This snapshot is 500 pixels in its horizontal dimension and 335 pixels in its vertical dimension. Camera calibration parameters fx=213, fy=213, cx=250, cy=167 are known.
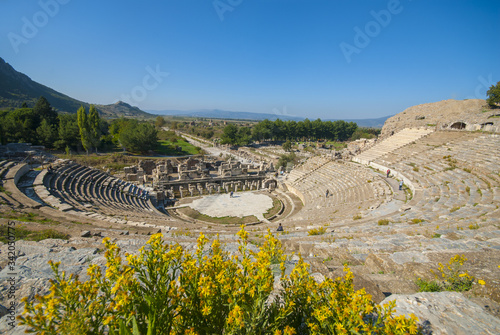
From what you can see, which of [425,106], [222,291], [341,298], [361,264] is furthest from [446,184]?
[425,106]

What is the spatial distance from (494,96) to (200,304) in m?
48.1

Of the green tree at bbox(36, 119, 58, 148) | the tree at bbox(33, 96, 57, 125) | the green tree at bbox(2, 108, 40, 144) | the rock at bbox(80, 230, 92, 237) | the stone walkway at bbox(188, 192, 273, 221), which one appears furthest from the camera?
the tree at bbox(33, 96, 57, 125)

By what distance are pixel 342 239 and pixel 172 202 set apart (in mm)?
18494

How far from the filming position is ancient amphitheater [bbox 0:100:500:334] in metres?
3.81

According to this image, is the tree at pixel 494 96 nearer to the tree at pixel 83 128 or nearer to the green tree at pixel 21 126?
the tree at pixel 83 128

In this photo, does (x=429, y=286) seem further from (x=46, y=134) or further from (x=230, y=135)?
(x=230, y=135)

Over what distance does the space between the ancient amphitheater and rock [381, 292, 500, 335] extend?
0.06 ft

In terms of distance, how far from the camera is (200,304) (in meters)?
2.18

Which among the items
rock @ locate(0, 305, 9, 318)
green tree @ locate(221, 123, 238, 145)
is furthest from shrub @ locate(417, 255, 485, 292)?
green tree @ locate(221, 123, 238, 145)

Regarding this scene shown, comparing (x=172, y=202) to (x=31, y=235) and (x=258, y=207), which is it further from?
(x=31, y=235)

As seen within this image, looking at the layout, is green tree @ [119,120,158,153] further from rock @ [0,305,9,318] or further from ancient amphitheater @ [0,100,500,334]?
rock @ [0,305,9,318]

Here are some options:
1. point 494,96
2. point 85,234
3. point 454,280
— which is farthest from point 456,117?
point 85,234

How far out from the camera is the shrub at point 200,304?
1.80 metres

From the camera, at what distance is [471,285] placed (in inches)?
144
